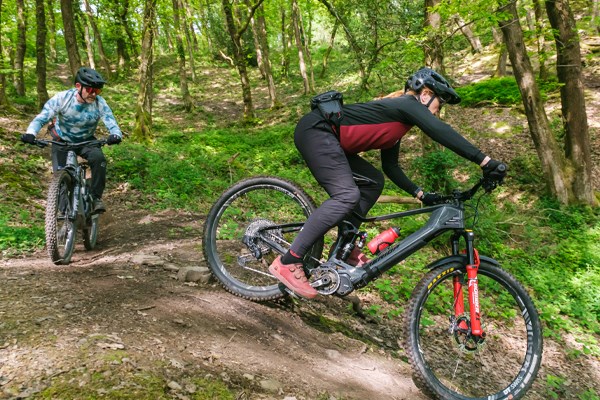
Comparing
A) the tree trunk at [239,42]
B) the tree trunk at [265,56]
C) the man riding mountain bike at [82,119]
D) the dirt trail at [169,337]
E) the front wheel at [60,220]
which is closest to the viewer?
the dirt trail at [169,337]

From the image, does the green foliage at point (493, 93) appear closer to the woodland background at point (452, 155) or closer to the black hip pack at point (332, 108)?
the woodland background at point (452, 155)

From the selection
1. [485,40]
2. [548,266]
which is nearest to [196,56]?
[485,40]

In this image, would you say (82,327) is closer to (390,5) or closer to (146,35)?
(146,35)

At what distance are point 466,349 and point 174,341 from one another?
2.61 meters

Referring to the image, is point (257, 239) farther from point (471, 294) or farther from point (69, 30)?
point (69, 30)

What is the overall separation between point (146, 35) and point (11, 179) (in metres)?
8.63

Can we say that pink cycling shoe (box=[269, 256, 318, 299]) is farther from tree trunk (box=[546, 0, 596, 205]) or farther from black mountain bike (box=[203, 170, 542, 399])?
tree trunk (box=[546, 0, 596, 205])

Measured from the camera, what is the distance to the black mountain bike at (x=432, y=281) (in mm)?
3541

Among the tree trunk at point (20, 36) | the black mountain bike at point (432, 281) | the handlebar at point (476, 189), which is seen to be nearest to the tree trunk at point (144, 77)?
the tree trunk at point (20, 36)

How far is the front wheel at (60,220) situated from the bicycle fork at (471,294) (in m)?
4.56

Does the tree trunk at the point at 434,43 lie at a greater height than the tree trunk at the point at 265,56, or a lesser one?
lesser

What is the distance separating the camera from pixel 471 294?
351cm

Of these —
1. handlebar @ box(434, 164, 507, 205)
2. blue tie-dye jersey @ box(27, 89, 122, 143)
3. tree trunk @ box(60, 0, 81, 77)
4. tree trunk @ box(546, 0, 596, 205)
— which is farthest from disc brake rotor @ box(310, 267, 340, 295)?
tree trunk @ box(60, 0, 81, 77)

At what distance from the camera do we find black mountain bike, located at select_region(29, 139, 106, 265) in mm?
4750
